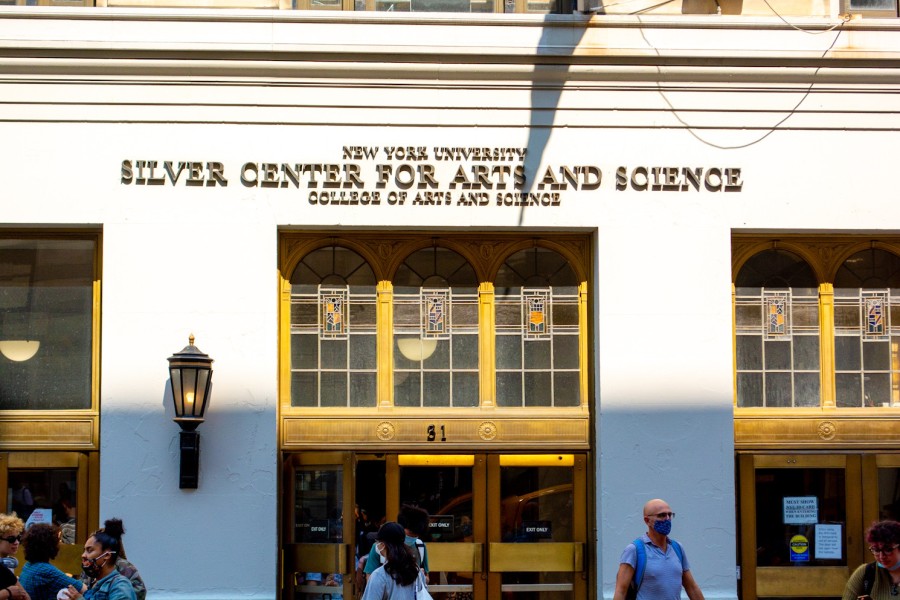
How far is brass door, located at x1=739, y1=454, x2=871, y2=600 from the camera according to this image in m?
11.0

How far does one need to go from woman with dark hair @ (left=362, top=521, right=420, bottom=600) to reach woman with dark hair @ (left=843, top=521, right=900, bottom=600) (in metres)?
2.64

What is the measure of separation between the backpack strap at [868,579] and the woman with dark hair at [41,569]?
16.2 ft

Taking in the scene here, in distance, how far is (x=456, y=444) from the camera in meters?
10.9

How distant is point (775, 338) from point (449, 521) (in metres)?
3.52

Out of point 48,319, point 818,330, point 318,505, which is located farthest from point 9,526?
point 818,330

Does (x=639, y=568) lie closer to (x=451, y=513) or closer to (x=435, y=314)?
(x=451, y=513)

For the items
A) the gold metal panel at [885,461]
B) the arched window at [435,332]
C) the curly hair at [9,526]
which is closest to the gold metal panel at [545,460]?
the arched window at [435,332]

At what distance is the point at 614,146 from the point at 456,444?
3105mm

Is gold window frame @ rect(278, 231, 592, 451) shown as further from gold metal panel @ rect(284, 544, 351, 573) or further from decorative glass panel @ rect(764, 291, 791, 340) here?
decorative glass panel @ rect(764, 291, 791, 340)

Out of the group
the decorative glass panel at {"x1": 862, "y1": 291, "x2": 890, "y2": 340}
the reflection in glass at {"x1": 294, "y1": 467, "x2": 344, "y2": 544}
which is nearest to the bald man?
the reflection in glass at {"x1": 294, "y1": 467, "x2": 344, "y2": 544}

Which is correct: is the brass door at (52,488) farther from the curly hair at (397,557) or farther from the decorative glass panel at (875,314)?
the decorative glass panel at (875,314)

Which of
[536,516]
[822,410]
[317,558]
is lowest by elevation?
[317,558]

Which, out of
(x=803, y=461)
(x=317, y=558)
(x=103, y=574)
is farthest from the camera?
(x=803, y=461)

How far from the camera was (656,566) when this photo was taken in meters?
7.59
